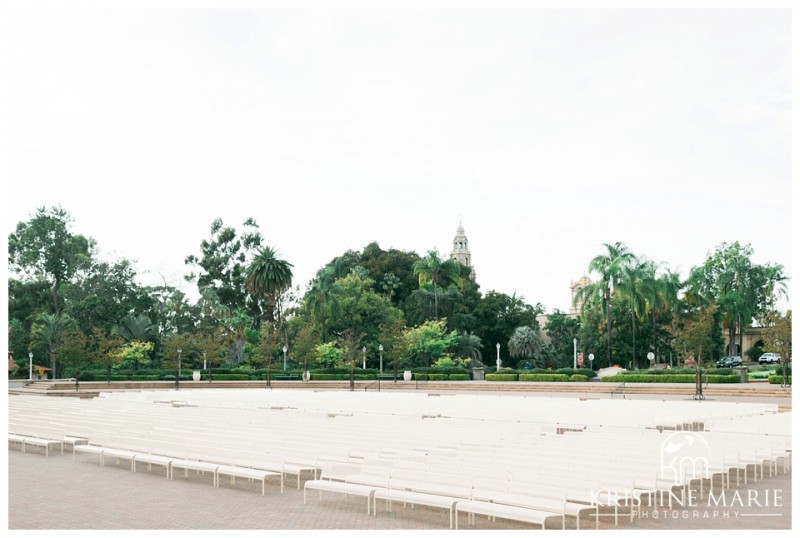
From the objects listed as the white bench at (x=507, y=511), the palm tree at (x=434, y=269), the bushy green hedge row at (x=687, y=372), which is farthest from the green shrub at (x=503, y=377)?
the white bench at (x=507, y=511)

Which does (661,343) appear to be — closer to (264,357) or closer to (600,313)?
(600,313)

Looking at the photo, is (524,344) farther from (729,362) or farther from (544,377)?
(544,377)

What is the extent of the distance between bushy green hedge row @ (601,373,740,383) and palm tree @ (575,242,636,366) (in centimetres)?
1346

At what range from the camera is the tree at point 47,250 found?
7800 centimetres

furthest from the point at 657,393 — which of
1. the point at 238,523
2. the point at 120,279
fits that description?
the point at 120,279

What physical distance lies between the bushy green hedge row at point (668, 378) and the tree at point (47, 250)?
172 ft

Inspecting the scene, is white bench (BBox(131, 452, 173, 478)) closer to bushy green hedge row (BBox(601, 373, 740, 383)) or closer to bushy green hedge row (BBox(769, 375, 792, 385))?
bushy green hedge row (BBox(601, 373, 740, 383))

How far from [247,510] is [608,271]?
57780mm

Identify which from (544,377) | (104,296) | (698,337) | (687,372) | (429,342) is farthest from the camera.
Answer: (104,296)

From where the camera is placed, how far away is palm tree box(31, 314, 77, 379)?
214ft

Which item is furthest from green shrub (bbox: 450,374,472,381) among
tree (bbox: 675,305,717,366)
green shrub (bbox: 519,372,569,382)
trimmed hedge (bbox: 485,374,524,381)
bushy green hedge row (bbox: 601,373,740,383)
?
tree (bbox: 675,305,717,366)

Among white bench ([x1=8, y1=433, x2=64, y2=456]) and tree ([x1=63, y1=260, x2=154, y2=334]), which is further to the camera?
tree ([x1=63, y1=260, x2=154, y2=334])

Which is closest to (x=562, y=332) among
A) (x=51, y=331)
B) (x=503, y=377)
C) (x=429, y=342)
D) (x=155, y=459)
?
(x=429, y=342)

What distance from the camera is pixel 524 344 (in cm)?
7700
